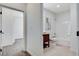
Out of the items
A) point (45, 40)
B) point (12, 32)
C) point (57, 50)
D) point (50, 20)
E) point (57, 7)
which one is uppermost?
point (57, 7)

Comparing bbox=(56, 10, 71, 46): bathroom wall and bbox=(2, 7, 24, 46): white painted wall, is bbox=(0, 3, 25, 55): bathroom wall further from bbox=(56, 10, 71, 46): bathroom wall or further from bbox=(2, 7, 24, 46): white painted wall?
bbox=(56, 10, 71, 46): bathroom wall

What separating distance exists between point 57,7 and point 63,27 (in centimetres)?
27

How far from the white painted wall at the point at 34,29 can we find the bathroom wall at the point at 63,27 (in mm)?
229

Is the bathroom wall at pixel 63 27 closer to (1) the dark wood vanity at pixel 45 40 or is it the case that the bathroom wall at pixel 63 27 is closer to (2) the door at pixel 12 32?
(1) the dark wood vanity at pixel 45 40

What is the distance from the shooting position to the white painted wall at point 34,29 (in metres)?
1.18

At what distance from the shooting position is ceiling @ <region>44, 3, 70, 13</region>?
1127 mm

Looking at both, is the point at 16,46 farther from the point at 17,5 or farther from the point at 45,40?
the point at 17,5

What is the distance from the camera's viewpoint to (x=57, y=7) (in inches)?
45.9

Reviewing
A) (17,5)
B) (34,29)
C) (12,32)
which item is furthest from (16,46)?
(17,5)

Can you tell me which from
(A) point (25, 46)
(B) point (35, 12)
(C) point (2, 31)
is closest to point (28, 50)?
(A) point (25, 46)

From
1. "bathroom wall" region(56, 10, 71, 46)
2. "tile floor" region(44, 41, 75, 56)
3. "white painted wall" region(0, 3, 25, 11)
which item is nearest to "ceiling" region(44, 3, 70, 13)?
"bathroom wall" region(56, 10, 71, 46)

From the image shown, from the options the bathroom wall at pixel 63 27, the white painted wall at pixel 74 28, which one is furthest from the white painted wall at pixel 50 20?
the white painted wall at pixel 74 28

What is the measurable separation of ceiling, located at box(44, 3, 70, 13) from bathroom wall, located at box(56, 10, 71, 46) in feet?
0.17

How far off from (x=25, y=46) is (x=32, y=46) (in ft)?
0.30
